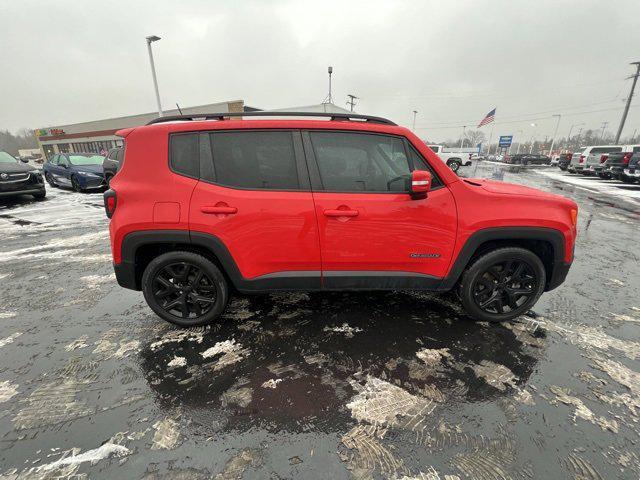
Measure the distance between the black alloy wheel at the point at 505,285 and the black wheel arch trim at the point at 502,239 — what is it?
0.25 m

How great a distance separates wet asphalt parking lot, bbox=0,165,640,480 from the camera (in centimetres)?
175

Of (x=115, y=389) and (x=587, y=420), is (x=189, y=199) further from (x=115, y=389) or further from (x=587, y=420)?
(x=587, y=420)

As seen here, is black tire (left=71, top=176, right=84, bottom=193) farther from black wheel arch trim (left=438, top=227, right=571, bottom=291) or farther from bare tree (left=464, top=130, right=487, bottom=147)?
bare tree (left=464, top=130, right=487, bottom=147)

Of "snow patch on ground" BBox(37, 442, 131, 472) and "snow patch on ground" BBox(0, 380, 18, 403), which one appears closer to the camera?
"snow patch on ground" BBox(37, 442, 131, 472)

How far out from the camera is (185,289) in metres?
2.90

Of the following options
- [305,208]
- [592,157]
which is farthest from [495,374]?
[592,157]

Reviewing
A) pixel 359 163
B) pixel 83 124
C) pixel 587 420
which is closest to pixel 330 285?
pixel 359 163

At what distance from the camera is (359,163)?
2.67 metres

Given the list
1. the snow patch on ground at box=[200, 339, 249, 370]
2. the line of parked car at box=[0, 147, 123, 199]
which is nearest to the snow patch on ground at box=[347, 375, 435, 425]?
the snow patch on ground at box=[200, 339, 249, 370]

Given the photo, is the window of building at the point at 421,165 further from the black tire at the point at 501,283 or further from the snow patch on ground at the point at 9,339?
the snow patch on ground at the point at 9,339

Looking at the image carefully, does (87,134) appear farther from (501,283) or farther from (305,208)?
(501,283)

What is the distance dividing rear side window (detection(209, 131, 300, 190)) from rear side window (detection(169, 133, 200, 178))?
0.46 feet

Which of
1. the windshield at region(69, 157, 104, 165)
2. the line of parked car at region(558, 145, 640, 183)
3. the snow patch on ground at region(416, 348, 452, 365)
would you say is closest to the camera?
the snow patch on ground at region(416, 348, 452, 365)

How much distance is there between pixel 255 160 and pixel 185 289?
1.39 meters
